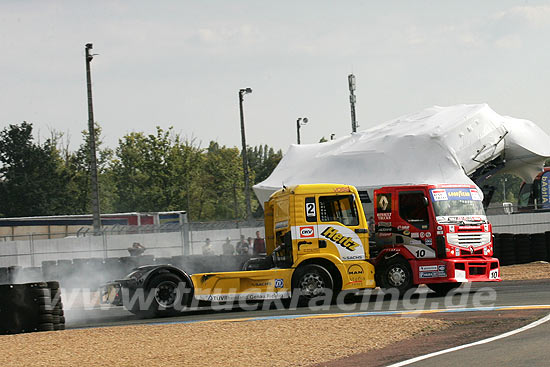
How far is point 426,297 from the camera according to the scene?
701 inches

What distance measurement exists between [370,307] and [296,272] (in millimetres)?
1794

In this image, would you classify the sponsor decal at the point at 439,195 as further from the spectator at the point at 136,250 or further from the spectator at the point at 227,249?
the spectator at the point at 136,250

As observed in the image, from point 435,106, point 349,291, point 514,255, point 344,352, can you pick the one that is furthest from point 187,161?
point 344,352

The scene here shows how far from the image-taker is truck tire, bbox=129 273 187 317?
16406mm

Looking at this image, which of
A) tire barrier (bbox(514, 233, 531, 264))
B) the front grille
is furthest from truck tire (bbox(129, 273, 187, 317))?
tire barrier (bbox(514, 233, 531, 264))

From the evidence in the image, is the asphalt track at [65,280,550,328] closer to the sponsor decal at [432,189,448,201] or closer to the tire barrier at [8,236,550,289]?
the tire barrier at [8,236,550,289]

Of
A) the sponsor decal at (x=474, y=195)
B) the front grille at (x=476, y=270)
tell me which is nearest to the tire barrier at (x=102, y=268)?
the front grille at (x=476, y=270)

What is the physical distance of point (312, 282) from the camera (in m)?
16.8

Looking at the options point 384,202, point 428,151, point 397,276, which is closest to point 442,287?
point 397,276

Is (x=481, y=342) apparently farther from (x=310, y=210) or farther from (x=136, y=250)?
(x=136, y=250)

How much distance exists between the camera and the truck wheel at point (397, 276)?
1741cm

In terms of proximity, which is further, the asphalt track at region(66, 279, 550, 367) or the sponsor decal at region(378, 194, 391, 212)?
the sponsor decal at region(378, 194, 391, 212)

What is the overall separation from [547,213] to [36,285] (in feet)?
83.3

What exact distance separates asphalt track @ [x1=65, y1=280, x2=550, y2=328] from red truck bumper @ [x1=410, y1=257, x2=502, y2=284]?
0.39m
